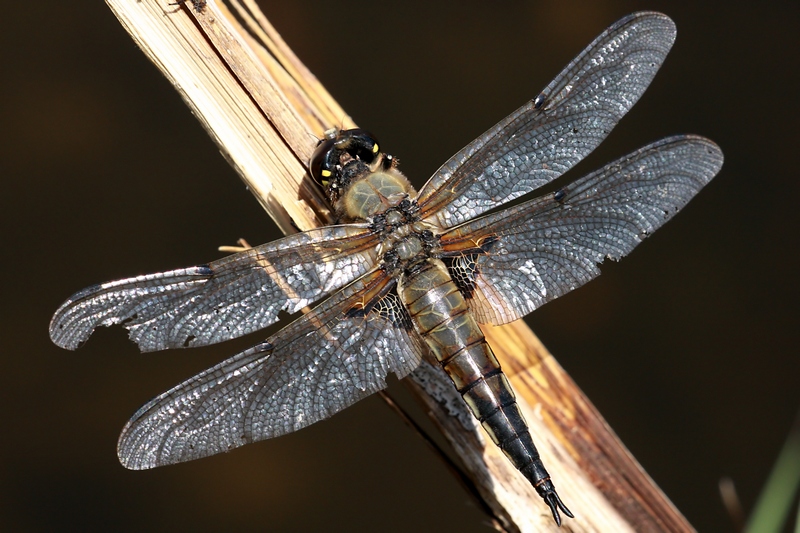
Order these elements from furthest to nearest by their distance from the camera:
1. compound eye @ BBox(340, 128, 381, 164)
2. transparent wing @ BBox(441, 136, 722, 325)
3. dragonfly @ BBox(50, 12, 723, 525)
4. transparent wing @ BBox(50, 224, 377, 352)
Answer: compound eye @ BBox(340, 128, 381, 164) → transparent wing @ BBox(441, 136, 722, 325) → dragonfly @ BBox(50, 12, 723, 525) → transparent wing @ BBox(50, 224, 377, 352)

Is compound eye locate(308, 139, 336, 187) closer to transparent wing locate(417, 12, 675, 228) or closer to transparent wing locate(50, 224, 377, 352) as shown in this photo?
transparent wing locate(50, 224, 377, 352)

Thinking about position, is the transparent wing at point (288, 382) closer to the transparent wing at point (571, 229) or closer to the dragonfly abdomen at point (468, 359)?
the dragonfly abdomen at point (468, 359)

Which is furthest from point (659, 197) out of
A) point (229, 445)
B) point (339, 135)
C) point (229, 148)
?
point (229, 445)

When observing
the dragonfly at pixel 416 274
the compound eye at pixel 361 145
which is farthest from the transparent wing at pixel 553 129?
the compound eye at pixel 361 145

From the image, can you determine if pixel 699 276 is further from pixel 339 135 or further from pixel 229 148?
pixel 229 148

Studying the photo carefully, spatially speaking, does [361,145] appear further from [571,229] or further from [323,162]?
[571,229]

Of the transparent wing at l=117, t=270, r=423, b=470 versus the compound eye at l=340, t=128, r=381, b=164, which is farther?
the compound eye at l=340, t=128, r=381, b=164

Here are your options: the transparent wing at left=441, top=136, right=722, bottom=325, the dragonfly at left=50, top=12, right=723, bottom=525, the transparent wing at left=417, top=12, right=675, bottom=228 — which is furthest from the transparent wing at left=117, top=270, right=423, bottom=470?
the transparent wing at left=417, top=12, right=675, bottom=228
